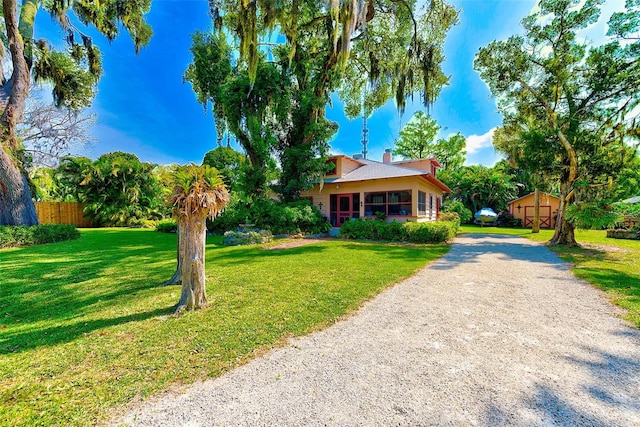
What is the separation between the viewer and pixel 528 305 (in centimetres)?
414

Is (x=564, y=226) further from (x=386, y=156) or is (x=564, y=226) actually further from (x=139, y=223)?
(x=139, y=223)

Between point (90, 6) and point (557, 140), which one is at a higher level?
point (90, 6)

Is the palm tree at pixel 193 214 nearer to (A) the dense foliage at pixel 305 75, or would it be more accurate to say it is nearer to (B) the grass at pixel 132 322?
(B) the grass at pixel 132 322

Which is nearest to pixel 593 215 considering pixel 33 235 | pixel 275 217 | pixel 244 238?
pixel 275 217

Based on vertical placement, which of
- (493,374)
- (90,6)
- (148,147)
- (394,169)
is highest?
(90,6)

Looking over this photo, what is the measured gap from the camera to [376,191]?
15.4 m

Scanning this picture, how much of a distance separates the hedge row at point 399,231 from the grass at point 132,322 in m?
4.98

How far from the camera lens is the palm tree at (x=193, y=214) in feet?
12.1

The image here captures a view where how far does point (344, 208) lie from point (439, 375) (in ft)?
48.1

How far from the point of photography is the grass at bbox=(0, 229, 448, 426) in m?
2.12

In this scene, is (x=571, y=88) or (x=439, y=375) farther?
(x=571, y=88)

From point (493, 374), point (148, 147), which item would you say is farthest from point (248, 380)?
point (148, 147)

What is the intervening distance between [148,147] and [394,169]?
2251cm

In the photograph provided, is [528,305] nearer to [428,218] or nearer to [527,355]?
[527,355]
